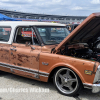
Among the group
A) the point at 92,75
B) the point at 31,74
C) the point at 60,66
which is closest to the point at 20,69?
the point at 31,74

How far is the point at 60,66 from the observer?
3180 millimetres

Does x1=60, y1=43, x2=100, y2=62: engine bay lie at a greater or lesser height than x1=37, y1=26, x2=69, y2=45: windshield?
lesser

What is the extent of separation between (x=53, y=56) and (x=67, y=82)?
28.2 inches

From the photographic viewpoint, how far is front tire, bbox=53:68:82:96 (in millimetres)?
3117

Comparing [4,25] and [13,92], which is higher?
[4,25]

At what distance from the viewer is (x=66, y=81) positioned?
3.29 metres

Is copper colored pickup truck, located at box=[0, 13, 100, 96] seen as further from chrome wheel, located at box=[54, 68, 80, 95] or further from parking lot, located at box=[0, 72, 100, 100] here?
parking lot, located at box=[0, 72, 100, 100]

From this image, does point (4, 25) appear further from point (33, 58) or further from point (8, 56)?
point (33, 58)

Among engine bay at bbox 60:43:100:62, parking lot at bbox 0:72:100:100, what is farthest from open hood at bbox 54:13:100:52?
parking lot at bbox 0:72:100:100

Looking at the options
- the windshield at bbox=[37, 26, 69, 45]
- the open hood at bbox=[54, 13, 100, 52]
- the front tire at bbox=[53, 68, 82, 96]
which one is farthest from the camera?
the windshield at bbox=[37, 26, 69, 45]

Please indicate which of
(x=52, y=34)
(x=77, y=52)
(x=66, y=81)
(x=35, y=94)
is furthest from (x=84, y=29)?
(x=35, y=94)

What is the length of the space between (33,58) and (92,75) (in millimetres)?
1491

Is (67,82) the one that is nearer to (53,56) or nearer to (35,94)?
(53,56)

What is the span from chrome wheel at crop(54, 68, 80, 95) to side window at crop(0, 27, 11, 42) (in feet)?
6.43
